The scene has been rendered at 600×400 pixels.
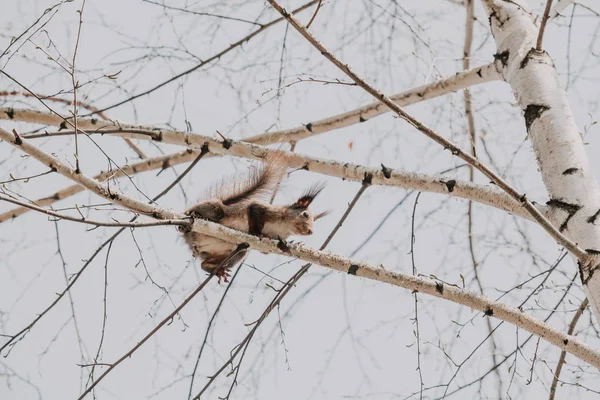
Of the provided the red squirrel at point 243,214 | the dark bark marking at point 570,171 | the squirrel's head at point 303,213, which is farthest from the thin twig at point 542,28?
the squirrel's head at point 303,213

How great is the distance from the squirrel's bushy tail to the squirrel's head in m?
0.22

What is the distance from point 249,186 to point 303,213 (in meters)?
0.37

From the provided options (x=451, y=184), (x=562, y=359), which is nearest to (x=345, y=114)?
(x=451, y=184)

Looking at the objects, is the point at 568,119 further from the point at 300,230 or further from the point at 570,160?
the point at 300,230

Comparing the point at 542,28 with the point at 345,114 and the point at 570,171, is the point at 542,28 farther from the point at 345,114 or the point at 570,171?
the point at 345,114

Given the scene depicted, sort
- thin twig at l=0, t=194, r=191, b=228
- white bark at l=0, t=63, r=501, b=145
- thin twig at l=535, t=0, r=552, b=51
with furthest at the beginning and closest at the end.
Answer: white bark at l=0, t=63, r=501, b=145 → thin twig at l=535, t=0, r=552, b=51 → thin twig at l=0, t=194, r=191, b=228

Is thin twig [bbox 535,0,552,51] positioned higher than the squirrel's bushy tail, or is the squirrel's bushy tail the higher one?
the squirrel's bushy tail

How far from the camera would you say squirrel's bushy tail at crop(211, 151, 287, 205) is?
322cm

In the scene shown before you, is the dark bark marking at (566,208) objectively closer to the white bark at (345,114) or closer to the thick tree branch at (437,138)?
the thick tree branch at (437,138)

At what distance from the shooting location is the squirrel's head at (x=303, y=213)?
137 inches

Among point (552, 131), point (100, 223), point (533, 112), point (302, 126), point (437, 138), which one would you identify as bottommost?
point (100, 223)

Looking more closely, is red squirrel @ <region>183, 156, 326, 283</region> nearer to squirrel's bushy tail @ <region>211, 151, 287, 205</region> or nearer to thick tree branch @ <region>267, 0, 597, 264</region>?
squirrel's bushy tail @ <region>211, 151, 287, 205</region>

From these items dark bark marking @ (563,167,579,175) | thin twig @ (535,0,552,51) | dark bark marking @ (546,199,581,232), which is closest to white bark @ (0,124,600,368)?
dark bark marking @ (546,199,581,232)

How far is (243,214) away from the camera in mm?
3279
